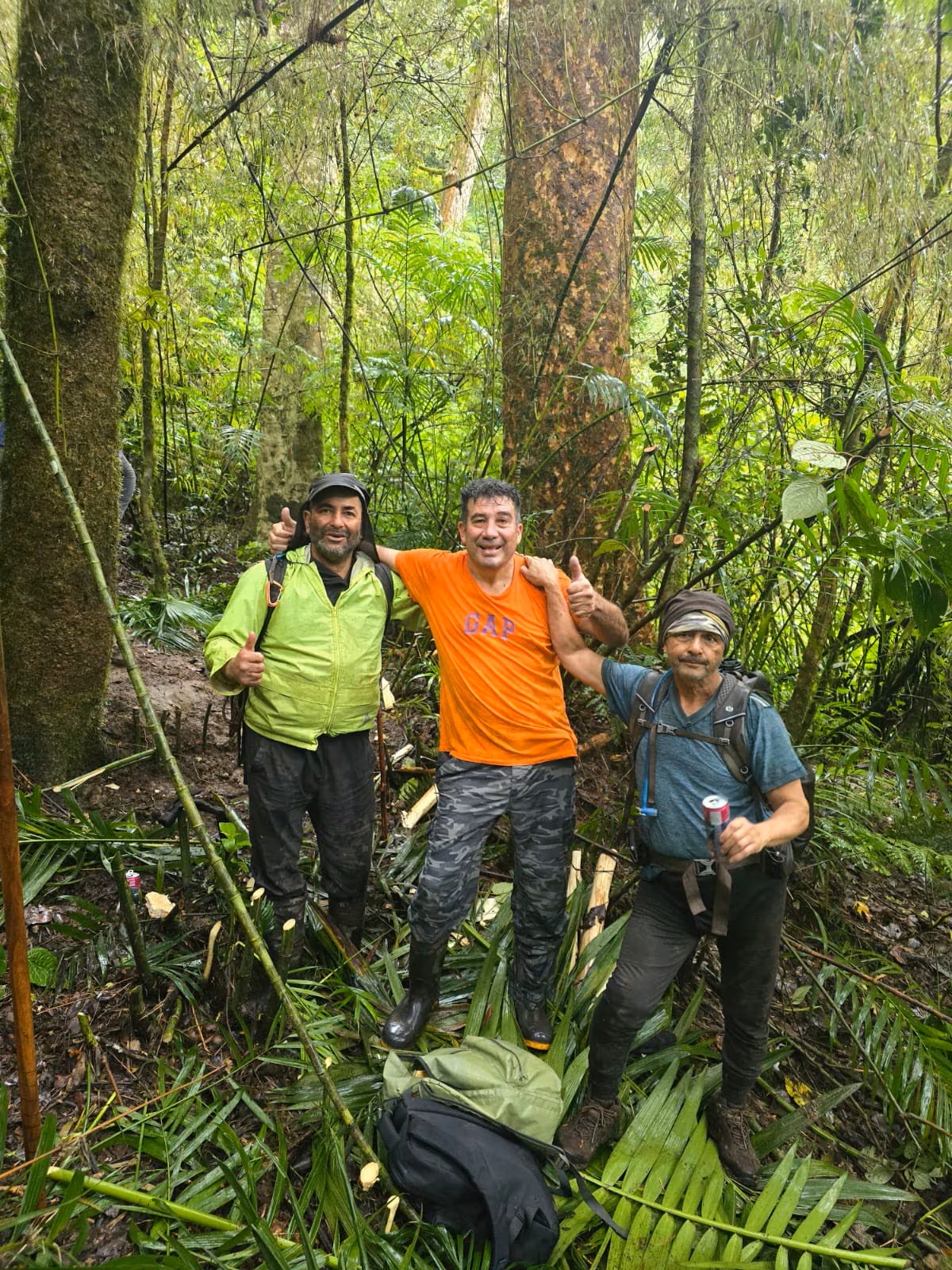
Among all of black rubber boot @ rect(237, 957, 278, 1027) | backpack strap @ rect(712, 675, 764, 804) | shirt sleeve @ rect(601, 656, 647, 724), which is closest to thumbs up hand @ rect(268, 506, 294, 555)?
shirt sleeve @ rect(601, 656, 647, 724)

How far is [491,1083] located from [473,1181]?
380 mm

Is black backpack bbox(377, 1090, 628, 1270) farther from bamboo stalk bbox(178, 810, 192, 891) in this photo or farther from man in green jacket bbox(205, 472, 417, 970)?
bamboo stalk bbox(178, 810, 192, 891)

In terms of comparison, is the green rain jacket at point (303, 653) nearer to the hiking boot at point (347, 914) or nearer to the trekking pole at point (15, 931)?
the hiking boot at point (347, 914)

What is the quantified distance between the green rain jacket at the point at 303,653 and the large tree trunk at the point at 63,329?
138 cm

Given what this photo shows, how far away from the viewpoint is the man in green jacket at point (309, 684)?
3094 millimetres

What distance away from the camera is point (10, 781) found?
1.62 meters

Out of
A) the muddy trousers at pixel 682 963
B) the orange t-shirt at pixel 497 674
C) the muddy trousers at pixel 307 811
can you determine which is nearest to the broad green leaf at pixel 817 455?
the orange t-shirt at pixel 497 674

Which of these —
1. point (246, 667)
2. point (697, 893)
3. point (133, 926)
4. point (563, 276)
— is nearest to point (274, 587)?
point (246, 667)

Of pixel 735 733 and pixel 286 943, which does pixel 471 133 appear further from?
pixel 286 943

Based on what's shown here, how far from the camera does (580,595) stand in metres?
3.11

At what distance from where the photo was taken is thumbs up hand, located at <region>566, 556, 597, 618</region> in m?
3.09

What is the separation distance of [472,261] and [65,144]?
279cm

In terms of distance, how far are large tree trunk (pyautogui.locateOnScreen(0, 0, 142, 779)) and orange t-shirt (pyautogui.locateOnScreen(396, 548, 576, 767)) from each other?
6.54 feet

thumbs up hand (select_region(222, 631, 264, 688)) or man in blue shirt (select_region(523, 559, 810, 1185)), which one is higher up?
thumbs up hand (select_region(222, 631, 264, 688))
